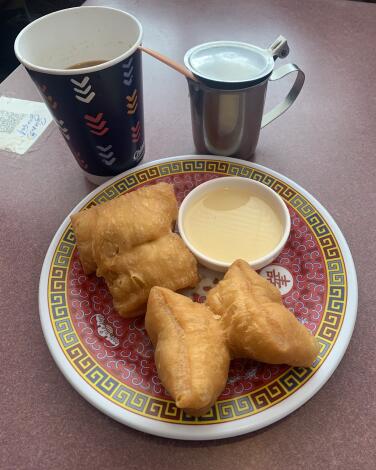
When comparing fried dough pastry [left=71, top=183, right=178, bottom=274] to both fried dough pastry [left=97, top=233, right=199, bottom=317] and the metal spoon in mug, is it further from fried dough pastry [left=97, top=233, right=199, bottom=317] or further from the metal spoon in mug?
the metal spoon in mug

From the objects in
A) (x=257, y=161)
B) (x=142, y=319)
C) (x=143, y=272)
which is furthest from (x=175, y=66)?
(x=142, y=319)

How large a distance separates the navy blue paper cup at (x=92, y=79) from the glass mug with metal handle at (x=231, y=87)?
0.53 ft

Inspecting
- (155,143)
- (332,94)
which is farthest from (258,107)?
(332,94)

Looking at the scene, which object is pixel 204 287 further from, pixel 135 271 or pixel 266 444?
pixel 266 444

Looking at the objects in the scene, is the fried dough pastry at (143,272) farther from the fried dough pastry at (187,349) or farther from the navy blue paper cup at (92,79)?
the navy blue paper cup at (92,79)

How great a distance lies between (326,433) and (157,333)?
364mm


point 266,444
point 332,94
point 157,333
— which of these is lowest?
point 266,444

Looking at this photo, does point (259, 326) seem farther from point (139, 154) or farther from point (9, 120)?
point (9, 120)

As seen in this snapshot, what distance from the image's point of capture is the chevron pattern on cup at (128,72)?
0.86m

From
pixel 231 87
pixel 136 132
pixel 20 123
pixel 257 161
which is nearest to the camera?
pixel 231 87

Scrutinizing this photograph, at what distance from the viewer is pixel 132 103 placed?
3.11ft

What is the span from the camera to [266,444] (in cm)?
70

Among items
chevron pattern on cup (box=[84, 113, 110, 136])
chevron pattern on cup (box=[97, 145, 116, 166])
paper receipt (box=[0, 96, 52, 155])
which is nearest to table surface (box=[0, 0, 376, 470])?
paper receipt (box=[0, 96, 52, 155])

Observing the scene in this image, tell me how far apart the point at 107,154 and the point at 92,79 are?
0.75 feet
